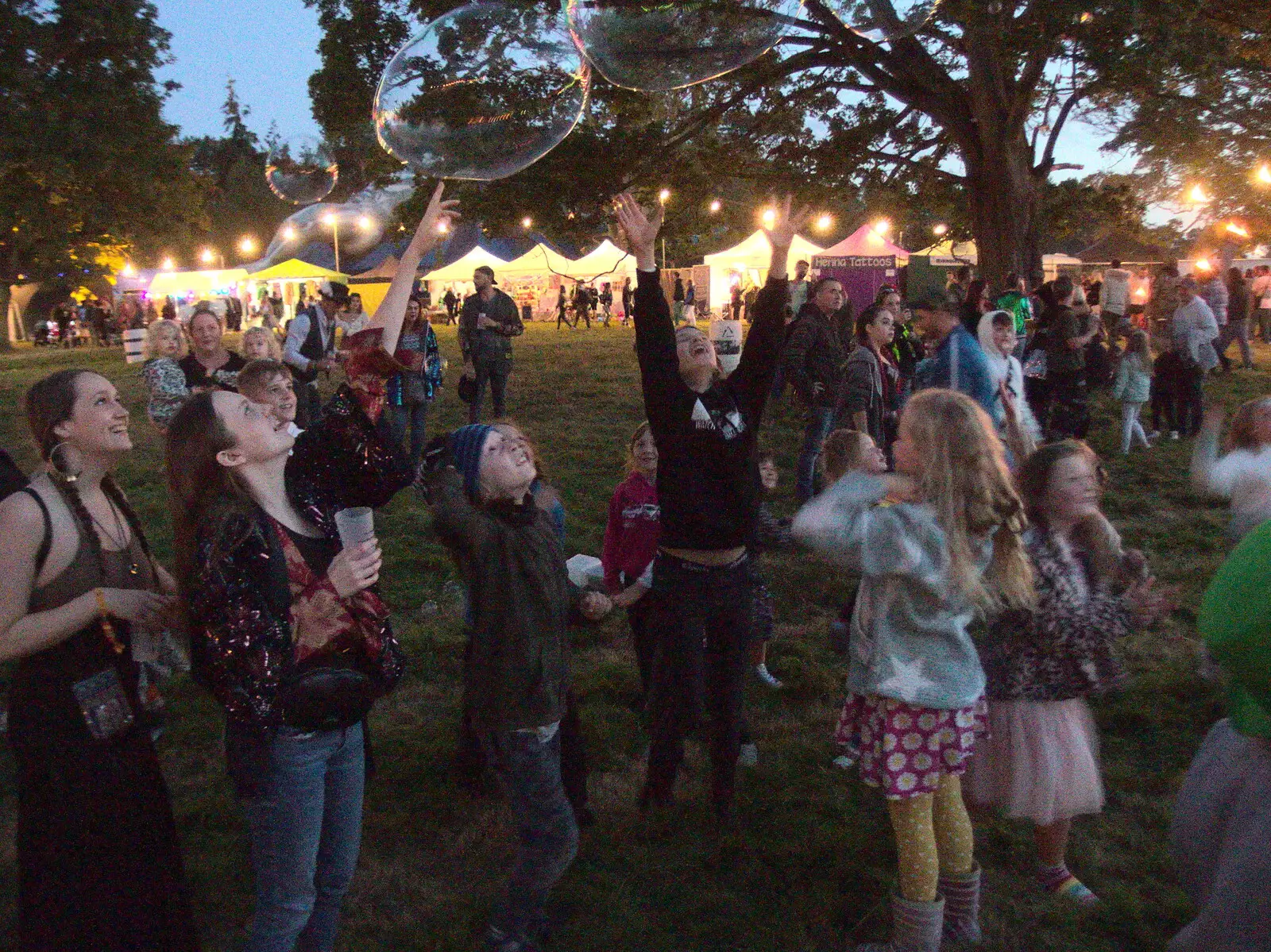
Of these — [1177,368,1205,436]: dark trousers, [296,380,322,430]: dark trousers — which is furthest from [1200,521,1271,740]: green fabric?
[1177,368,1205,436]: dark trousers

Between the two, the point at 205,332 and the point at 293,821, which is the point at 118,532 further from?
the point at 205,332

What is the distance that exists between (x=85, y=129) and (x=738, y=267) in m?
18.4

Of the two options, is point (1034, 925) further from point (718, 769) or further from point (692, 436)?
point (692, 436)

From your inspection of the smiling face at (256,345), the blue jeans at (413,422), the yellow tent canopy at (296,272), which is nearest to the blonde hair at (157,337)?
the smiling face at (256,345)

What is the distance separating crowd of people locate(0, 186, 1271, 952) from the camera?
2.13 meters

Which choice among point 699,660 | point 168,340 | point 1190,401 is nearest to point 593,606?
point 699,660

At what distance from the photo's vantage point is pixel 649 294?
10.8 feet

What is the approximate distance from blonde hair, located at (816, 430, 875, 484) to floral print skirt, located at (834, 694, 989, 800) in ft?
3.42

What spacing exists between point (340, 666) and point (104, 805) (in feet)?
2.56

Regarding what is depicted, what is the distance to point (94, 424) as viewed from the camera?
2535 mm

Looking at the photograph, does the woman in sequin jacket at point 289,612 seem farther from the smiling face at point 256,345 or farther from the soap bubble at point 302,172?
the soap bubble at point 302,172

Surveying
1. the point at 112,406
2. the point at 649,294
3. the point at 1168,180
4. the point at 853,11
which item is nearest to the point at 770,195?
the point at 853,11

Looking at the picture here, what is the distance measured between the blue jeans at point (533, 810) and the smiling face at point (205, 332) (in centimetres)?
406

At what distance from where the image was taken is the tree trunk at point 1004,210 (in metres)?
14.4
